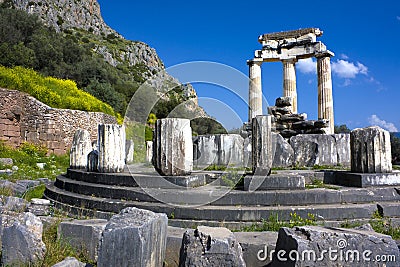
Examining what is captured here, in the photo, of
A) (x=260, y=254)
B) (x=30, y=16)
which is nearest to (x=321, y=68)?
(x=260, y=254)

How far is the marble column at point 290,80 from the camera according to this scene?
18.9 m

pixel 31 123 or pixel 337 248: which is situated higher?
pixel 31 123

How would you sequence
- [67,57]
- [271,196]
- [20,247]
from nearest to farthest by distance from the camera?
[20,247] → [271,196] → [67,57]

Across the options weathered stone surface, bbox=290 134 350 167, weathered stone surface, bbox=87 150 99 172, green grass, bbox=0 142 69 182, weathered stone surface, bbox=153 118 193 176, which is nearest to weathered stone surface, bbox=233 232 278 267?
weathered stone surface, bbox=153 118 193 176

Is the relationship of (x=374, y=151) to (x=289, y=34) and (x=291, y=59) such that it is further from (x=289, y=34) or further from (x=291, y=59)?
(x=289, y=34)

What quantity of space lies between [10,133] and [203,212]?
52.9 ft

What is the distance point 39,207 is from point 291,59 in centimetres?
1526

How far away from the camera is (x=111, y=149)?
26.4ft

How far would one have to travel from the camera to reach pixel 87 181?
786 cm

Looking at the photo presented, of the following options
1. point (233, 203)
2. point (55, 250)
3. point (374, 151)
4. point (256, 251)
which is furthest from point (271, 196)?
point (55, 250)

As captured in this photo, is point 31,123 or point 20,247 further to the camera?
point 31,123

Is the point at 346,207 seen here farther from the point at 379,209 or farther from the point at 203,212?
the point at 203,212

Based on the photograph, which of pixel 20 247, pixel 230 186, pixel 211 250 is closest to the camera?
pixel 211 250

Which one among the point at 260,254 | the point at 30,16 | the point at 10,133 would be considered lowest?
the point at 260,254
